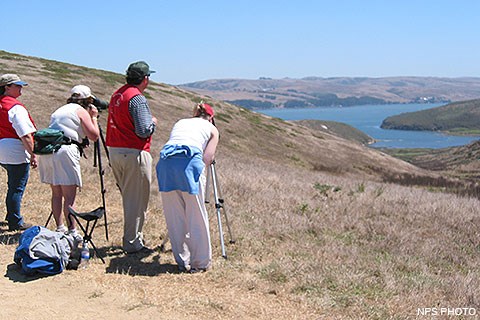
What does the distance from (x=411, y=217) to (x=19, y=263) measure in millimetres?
8755

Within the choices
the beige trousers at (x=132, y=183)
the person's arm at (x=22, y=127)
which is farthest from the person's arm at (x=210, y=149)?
the person's arm at (x=22, y=127)

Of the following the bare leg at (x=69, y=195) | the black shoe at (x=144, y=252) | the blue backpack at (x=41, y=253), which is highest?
the bare leg at (x=69, y=195)

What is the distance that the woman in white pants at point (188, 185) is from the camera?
6301mm

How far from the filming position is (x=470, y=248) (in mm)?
9922

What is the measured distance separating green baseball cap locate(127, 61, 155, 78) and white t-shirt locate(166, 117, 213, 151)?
843 mm

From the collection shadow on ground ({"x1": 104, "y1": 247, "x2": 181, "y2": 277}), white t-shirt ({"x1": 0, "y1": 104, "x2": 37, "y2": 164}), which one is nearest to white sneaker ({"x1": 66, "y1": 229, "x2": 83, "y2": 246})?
shadow on ground ({"x1": 104, "y1": 247, "x2": 181, "y2": 277})

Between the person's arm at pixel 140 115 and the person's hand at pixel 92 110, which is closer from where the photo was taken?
the person's arm at pixel 140 115

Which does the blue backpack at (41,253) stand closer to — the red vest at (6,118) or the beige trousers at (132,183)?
the beige trousers at (132,183)

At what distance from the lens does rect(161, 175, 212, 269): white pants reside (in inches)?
256

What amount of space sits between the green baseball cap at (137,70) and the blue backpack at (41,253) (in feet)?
7.55

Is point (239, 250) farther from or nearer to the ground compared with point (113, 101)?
nearer to the ground

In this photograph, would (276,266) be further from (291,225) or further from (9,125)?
(9,125)

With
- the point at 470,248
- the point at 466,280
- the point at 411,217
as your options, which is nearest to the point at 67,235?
the point at 466,280

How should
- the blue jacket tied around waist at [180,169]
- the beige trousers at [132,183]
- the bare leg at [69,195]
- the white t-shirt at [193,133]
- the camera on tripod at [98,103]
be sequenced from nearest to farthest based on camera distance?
the blue jacket tied around waist at [180,169]
the white t-shirt at [193,133]
the beige trousers at [132,183]
the bare leg at [69,195]
the camera on tripod at [98,103]
